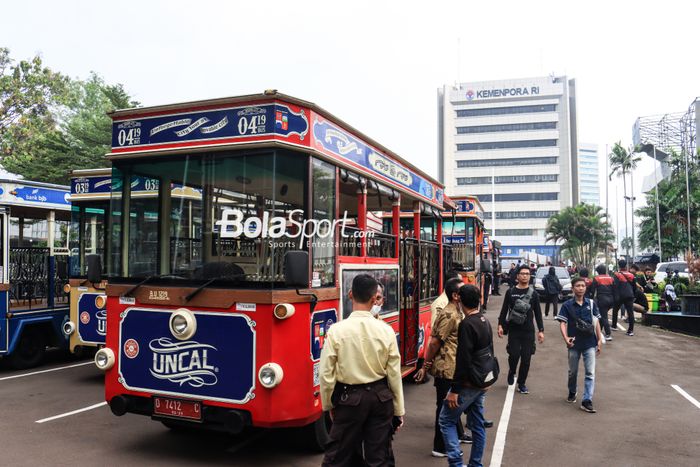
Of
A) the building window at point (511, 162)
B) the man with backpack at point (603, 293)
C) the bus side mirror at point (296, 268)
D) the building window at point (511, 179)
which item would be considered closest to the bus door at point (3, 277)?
the bus side mirror at point (296, 268)

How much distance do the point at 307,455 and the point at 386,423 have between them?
2.17m

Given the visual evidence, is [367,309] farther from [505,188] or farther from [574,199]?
[574,199]

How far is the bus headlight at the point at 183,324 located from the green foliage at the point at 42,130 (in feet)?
71.7

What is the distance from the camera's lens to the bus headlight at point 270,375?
15.6 ft

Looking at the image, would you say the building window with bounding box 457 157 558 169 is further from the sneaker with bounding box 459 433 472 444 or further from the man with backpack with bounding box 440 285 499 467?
the man with backpack with bounding box 440 285 499 467

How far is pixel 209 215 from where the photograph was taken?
17.3 ft

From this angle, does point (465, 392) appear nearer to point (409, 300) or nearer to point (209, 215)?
point (209, 215)

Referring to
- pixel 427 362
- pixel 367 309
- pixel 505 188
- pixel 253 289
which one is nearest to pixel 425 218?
pixel 427 362

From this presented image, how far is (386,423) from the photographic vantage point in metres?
3.77

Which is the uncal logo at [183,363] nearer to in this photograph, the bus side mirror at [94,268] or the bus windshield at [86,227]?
the bus side mirror at [94,268]

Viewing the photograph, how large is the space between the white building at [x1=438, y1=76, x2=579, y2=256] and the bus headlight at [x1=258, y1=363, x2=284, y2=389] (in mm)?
90107

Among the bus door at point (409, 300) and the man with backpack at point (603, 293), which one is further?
the man with backpack at point (603, 293)

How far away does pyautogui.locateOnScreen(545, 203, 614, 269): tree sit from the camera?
210 ft

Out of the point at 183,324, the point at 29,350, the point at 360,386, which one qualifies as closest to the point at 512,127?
the point at 29,350
